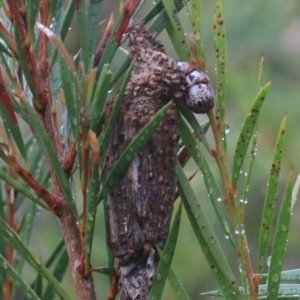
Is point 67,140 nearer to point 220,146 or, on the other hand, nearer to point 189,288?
point 220,146

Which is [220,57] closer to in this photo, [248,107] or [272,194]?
[272,194]

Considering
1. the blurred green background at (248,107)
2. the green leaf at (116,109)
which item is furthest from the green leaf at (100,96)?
the blurred green background at (248,107)

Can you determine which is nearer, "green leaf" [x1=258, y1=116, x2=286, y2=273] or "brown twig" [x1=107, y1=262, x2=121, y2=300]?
"green leaf" [x1=258, y1=116, x2=286, y2=273]

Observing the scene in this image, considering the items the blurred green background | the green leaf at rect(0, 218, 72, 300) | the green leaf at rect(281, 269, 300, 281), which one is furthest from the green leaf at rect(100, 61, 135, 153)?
the blurred green background

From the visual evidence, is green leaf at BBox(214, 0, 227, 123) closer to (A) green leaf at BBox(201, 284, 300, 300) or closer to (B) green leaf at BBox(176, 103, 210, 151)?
(B) green leaf at BBox(176, 103, 210, 151)

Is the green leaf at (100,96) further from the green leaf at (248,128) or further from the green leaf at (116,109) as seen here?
the green leaf at (248,128)
